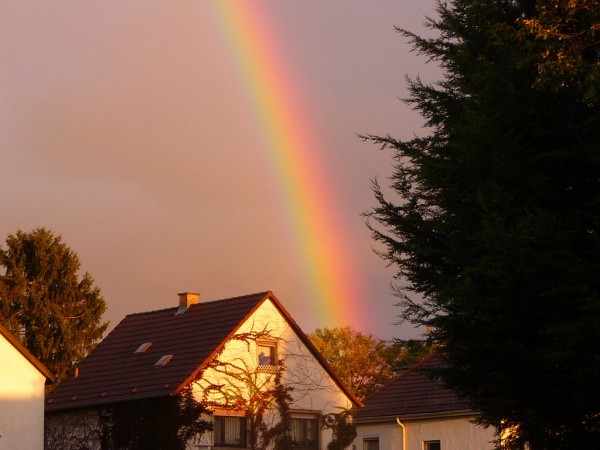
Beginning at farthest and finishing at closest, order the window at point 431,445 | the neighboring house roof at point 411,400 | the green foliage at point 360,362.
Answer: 1. the green foliage at point 360,362
2. the window at point 431,445
3. the neighboring house roof at point 411,400

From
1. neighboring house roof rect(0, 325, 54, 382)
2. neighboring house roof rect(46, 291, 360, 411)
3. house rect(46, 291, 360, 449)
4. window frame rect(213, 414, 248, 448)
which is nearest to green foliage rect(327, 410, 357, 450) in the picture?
house rect(46, 291, 360, 449)

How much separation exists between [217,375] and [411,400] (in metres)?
9.63

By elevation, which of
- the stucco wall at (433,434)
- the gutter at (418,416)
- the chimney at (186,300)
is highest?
the chimney at (186,300)

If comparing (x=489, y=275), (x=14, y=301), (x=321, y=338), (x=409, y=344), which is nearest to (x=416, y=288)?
(x=409, y=344)

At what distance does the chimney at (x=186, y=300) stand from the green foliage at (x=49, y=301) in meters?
28.6

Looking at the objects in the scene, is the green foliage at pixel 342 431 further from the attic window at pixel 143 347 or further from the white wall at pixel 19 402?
the white wall at pixel 19 402

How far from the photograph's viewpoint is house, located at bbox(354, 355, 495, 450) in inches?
1527

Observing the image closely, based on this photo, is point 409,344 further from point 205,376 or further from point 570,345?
point 205,376

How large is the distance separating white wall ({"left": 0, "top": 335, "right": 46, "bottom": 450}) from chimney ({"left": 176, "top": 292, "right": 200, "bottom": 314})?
7.31 meters

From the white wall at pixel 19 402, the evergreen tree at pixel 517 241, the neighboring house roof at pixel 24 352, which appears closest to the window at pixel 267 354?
the neighboring house roof at pixel 24 352

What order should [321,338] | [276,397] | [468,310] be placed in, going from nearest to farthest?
1. [468,310]
2. [276,397]
3. [321,338]

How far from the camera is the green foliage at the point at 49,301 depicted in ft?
221

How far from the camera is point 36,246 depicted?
69250mm

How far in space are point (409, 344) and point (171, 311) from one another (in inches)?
842
